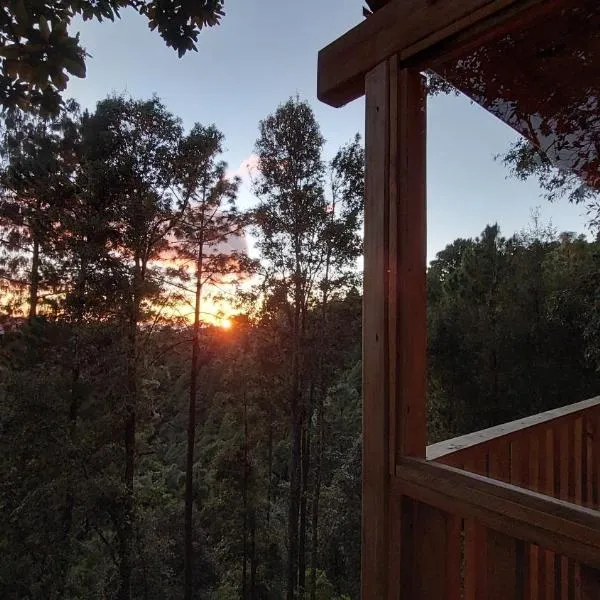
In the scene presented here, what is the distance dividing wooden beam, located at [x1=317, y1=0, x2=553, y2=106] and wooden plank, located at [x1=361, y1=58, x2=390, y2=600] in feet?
0.18

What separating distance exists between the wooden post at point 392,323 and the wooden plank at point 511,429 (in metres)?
0.09

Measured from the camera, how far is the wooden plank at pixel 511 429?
995 mm

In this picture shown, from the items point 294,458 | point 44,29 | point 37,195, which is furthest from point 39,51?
point 294,458

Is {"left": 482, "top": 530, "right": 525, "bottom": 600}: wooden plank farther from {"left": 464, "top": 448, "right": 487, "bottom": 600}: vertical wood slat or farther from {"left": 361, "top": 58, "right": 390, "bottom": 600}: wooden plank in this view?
{"left": 361, "top": 58, "right": 390, "bottom": 600}: wooden plank

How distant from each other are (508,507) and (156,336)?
847 cm

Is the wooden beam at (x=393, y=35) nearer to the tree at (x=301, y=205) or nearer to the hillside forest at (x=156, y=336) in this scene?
the hillside forest at (x=156, y=336)

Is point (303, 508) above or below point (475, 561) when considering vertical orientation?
below

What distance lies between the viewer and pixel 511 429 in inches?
43.9

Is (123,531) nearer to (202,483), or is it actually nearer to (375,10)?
(202,483)

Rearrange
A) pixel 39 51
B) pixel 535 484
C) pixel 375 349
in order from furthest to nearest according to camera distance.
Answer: pixel 39 51
pixel 535 484
pixel 375 349

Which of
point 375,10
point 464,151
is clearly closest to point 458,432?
point 464,151

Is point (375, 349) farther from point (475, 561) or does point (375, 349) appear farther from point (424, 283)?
point (475, 561)

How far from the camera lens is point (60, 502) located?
7551 millimetres

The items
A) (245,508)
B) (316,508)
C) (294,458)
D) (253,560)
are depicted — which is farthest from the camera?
(253,560)
